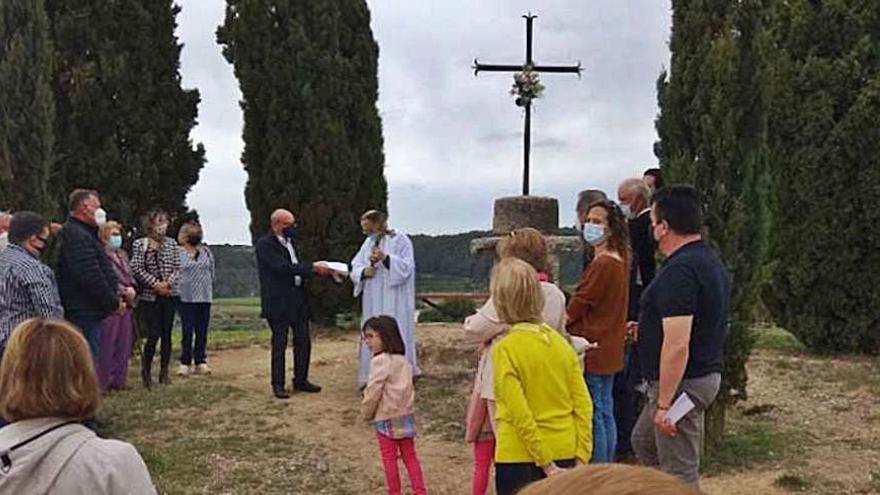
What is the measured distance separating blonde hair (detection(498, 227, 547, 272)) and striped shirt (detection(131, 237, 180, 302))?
224 inches

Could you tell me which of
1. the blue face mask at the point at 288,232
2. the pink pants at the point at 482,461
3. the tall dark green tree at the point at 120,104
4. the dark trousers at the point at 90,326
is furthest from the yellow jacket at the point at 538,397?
the tall dark green tree at the point at 120,104

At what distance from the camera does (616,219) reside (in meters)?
6.20

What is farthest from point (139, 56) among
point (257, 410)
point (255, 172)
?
point (257, 410)

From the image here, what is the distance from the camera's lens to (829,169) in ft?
43.4

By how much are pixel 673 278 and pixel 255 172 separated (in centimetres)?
1122

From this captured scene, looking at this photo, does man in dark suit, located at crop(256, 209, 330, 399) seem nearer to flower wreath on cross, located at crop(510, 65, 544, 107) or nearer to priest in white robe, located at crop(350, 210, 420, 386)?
priest in white robe, located at crop(350, 210, 420, 386)

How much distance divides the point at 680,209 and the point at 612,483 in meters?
3.88

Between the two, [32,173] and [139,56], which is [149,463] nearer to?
[32,173]

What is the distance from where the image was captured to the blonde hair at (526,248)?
217 inches

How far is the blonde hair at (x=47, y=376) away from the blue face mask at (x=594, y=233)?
12.1 ft

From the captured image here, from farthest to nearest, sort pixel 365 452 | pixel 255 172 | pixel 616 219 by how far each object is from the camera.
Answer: pixel 255 172 < pixel 365 452 < pixel 616 219

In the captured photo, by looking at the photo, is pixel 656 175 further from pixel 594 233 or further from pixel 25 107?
pixel 25 107

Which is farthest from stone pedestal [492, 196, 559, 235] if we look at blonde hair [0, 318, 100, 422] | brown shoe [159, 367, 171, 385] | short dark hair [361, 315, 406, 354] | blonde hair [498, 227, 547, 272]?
blonde hair [0, 318, 100, 422]

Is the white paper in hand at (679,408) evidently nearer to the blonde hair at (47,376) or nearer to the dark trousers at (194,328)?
the blonde hair at (47,376)
